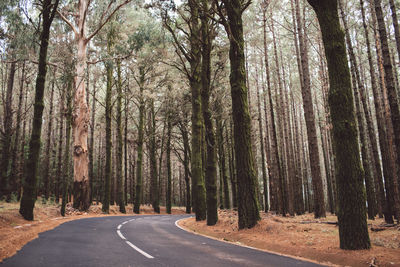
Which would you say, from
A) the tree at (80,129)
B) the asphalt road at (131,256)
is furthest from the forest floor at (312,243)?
the tree at (80,129)

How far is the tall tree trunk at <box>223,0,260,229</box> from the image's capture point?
9375 mm

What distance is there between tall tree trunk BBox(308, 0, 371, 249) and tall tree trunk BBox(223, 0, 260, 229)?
3.33 metres

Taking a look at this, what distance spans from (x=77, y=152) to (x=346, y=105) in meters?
18.5

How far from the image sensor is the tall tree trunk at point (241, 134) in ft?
30.8

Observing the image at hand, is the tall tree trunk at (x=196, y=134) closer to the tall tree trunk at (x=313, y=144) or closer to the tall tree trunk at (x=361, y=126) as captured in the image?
the tall tree trunk at (x=313, y=144)

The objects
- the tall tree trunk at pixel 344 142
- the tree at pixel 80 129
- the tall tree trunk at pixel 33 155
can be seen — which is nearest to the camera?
the tall tree trunk at pixel 344 142

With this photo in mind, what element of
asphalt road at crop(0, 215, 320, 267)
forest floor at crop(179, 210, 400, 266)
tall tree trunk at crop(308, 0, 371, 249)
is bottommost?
forest floor at crop(179, 210, 400, 266)

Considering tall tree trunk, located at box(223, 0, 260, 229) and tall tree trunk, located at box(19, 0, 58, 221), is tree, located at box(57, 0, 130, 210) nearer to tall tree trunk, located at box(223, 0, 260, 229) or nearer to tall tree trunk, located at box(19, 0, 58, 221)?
tall tree trunk, located at box(19, 0, 58, 221)

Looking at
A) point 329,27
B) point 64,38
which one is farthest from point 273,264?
point 64,38

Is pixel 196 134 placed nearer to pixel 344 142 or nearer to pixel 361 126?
pixel 361 126

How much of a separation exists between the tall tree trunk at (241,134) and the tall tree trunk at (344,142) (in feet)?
10.9

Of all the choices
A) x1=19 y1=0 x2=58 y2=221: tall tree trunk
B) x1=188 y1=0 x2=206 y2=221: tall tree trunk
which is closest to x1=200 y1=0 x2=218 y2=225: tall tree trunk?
x1=188 y1=0 x2=206 y2=221: tall tree trunk

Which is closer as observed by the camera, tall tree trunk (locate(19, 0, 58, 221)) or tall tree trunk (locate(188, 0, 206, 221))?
tall tree trunk (locate(19, 0, 58, 221))

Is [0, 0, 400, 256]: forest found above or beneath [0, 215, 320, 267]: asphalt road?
above
